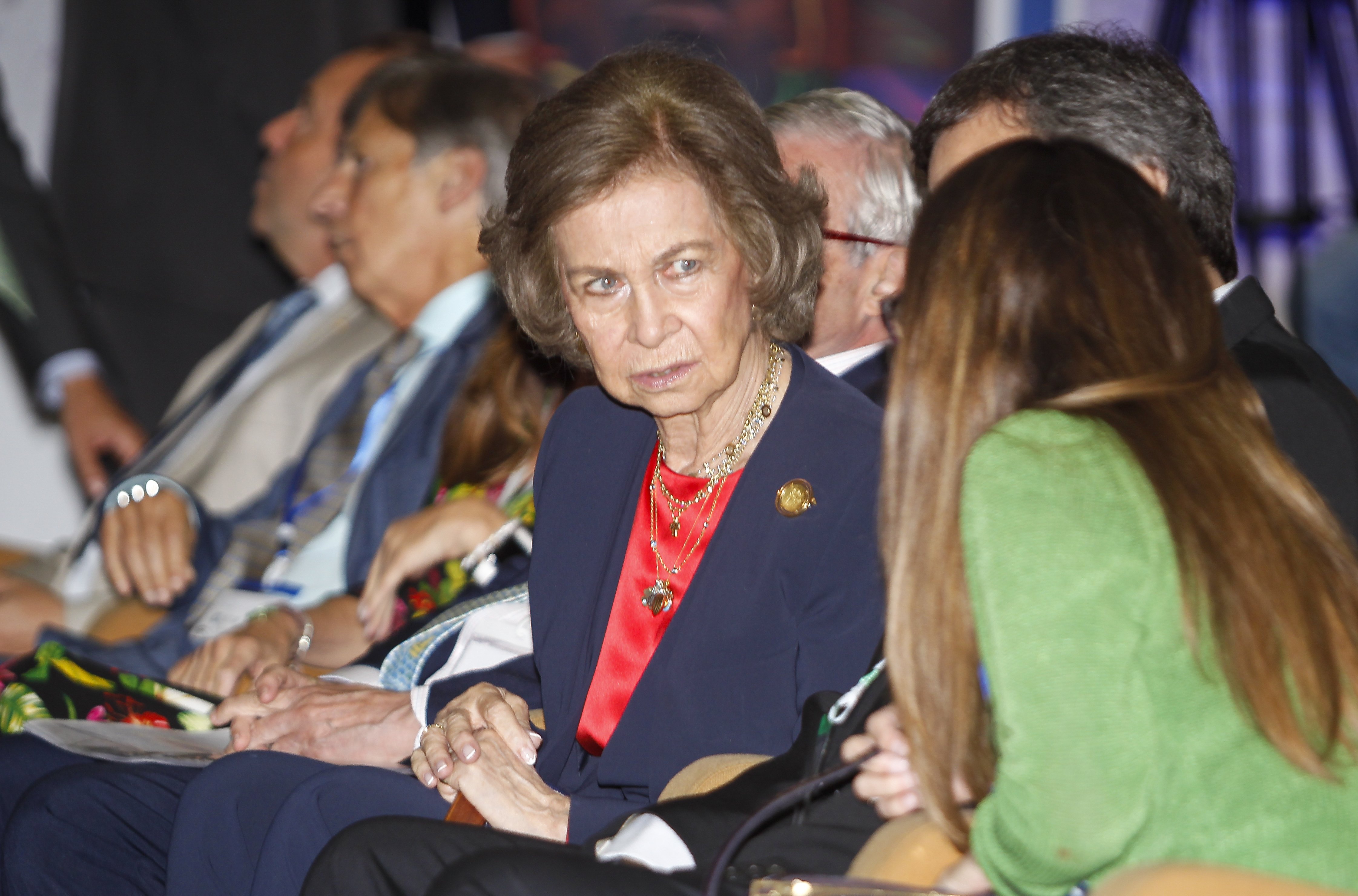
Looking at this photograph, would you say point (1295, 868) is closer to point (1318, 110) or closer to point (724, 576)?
point (724, 576)

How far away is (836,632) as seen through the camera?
168 centimetres

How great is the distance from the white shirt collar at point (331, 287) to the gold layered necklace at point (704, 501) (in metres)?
1.96

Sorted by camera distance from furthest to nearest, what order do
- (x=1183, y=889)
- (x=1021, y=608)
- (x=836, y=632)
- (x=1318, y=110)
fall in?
(x=1318, y=110)
(x=836, y=632)
(x=1021, y=608)
(x=1183, y=889)

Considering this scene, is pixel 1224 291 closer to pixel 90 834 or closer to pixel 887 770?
pixel 887 770

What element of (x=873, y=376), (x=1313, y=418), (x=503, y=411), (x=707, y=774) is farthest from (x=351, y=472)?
(x=1313, y=418)

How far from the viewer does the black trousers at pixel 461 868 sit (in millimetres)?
1268

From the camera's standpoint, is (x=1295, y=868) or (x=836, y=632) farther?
(x=836, y=632)

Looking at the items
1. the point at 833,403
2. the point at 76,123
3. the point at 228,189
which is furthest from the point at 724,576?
the point at 76,123

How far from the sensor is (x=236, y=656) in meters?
2.36

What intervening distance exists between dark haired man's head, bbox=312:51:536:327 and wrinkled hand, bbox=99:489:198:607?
67 centimetres

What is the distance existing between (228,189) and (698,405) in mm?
3513

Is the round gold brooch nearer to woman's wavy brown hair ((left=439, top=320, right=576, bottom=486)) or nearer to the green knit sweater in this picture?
the green knit sweater

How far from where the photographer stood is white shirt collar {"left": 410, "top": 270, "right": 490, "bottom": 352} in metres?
3.01

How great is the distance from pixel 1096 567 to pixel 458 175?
7.48 ft
